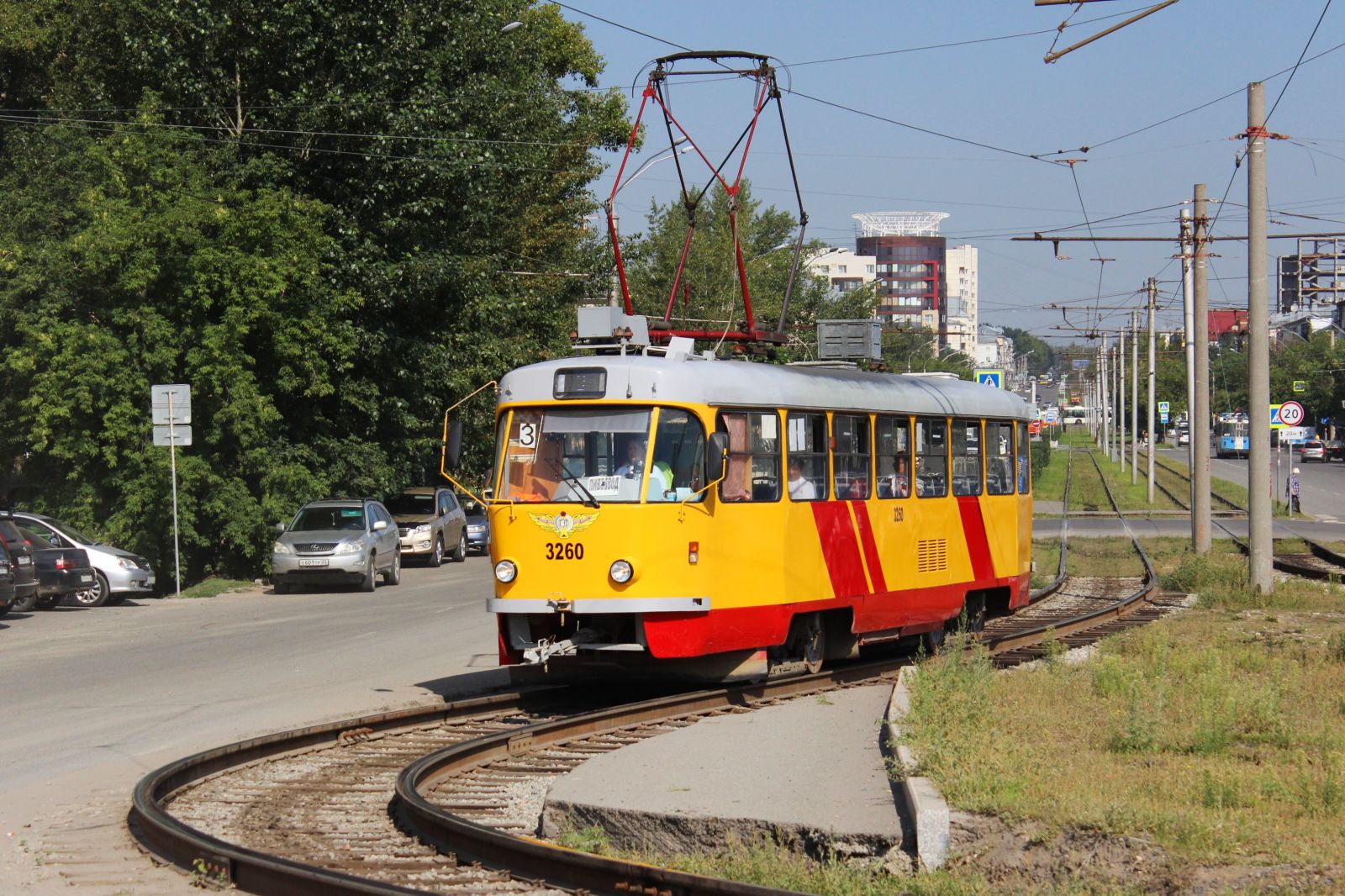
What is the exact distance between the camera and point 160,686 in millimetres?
15719

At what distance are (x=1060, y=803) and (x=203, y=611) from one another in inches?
799

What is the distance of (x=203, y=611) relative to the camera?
84.3ft

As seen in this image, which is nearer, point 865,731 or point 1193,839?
point 1193,839

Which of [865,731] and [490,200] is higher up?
[490,200]

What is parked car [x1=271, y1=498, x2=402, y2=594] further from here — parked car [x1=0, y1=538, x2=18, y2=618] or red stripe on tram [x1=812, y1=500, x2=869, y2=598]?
red stripe on tram [x1=812, y1=500, x2=869, y2=598]

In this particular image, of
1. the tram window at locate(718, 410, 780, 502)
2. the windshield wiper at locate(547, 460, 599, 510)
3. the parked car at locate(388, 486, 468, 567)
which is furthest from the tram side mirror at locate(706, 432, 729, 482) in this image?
the parked car at locate(388, 486, 468, 567)

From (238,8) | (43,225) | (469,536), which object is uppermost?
(238,8)

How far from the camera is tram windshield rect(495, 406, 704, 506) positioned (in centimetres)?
1300

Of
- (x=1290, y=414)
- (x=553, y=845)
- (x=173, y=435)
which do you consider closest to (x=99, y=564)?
(x=173, y=435)

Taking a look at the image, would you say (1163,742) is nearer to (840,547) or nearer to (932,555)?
(840,547)

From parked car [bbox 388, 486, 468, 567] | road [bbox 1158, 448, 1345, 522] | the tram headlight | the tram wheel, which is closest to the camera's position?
the tram headlight

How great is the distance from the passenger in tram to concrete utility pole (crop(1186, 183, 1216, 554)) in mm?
18067

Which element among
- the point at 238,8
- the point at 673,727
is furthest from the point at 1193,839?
the point at 238,8

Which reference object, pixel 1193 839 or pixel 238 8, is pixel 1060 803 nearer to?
pixel 1193 839
